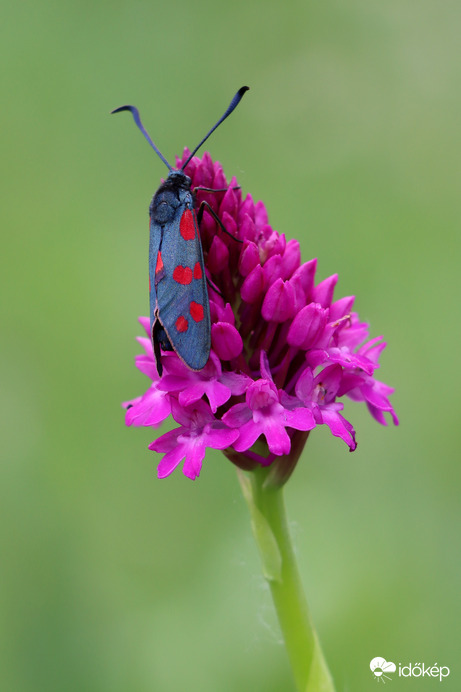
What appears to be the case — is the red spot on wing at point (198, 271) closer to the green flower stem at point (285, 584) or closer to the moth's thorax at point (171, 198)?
the moth's thorax at point (171, 198)

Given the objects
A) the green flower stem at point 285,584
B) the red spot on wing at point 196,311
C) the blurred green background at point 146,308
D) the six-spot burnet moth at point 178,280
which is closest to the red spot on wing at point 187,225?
the six-spot burnet moth at point 178,280

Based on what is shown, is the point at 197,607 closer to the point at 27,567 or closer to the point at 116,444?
the point at 27,567

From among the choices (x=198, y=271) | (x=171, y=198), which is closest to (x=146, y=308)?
(x=171, y=198)

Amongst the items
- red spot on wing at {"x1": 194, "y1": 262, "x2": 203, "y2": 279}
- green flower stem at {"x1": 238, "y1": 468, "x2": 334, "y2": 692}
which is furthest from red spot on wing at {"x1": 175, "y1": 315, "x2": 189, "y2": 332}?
green flower stem at {"x1": 238, "y1": 468, "x2": 334, "y2": 692}

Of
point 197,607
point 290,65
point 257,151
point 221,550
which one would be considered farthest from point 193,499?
point 290,65

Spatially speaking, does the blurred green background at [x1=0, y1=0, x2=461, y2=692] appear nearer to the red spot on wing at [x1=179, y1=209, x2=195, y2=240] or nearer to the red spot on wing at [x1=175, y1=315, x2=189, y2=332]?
the red spot on wing at [x1=175, y1=315, x2=189, y2=332]

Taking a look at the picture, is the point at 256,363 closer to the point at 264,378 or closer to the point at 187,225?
the point at 264,378
